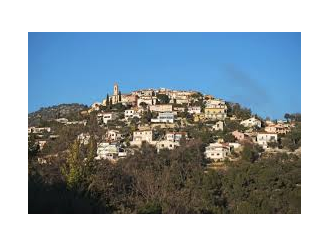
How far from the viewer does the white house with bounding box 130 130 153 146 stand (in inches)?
680

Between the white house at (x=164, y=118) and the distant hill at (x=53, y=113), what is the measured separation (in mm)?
3214

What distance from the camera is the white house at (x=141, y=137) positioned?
17.3m

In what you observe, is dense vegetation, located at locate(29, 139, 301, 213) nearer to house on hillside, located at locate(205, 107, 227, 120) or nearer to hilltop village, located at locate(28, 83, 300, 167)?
hilltop village, located at locate(28, 83, 300, 167)

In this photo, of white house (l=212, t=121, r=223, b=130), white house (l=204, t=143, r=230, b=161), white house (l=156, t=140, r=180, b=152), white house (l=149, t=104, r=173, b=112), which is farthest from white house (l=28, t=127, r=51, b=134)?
white house (l=149, t=104, r=173, b=112)

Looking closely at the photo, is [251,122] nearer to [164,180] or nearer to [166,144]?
[166,144]

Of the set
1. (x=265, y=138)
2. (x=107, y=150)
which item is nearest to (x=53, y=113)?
(x=107, y=150)

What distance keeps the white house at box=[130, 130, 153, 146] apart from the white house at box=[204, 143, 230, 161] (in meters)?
2.28

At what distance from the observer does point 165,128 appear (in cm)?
1869

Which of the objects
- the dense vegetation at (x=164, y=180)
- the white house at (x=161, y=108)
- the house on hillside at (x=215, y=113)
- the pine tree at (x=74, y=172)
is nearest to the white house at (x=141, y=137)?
the dense vegetation at (x=164, y=180)

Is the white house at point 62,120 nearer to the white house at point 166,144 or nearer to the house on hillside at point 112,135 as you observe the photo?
the house on hillside at point 112,135
